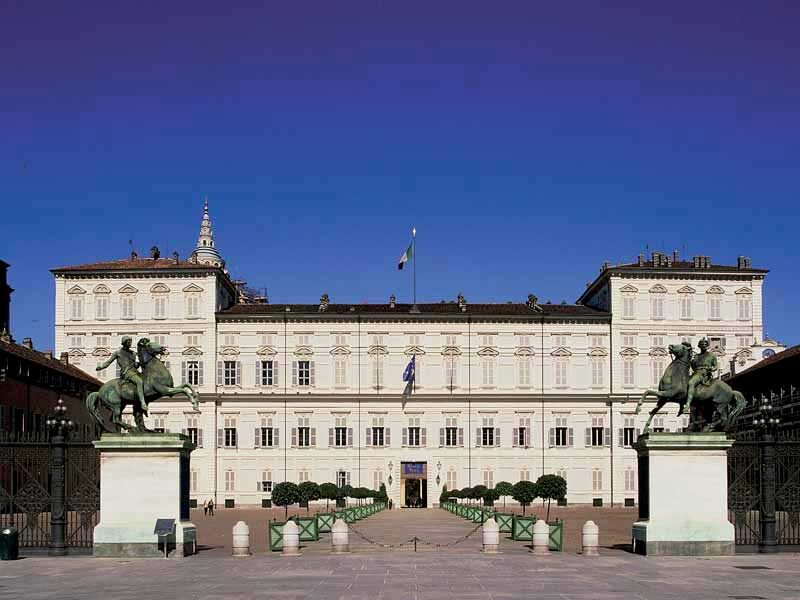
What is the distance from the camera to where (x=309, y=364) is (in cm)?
8775

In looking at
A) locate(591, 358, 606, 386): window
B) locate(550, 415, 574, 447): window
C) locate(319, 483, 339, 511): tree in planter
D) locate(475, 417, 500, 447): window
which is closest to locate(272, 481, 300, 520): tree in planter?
locate(319, 483, 339, 511): tree in planter

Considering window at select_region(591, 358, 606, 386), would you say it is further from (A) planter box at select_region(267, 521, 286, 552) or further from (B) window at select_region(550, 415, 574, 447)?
(A) planter box at select_region(267, 521, 286, 552)

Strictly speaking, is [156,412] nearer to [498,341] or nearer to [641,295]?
[498,341]

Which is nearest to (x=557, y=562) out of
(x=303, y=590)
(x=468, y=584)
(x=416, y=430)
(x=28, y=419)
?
(x=468, y=584)

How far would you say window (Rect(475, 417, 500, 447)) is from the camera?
87.4 meters

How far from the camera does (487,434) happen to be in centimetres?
8775

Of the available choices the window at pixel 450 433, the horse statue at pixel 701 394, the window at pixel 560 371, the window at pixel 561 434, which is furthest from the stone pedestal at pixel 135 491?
the window at pixel 560 371

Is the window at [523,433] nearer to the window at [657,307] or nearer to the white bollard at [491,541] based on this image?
the window at [657,307]

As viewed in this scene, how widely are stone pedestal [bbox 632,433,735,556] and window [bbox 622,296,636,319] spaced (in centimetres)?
5972

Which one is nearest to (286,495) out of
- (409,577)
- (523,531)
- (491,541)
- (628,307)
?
(523,531)

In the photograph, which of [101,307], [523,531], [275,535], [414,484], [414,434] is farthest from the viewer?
[414,434]

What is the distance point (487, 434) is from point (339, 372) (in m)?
12.3

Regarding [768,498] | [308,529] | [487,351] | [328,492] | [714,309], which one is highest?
[714,309]

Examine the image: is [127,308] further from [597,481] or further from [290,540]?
[290,540]
